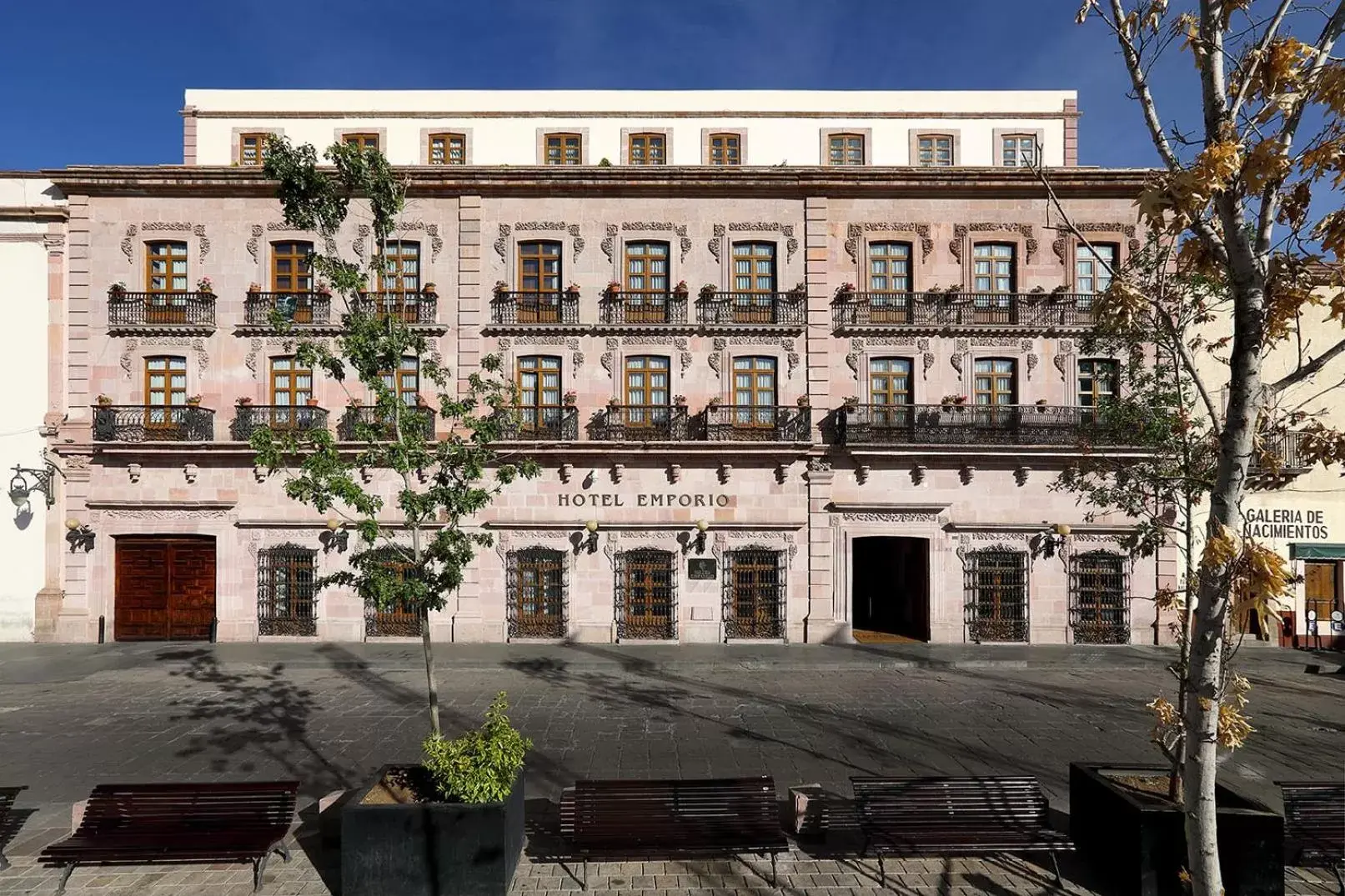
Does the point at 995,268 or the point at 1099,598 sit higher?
the point at 995,268

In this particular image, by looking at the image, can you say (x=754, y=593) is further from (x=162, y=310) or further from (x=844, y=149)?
(x=162, y=310)

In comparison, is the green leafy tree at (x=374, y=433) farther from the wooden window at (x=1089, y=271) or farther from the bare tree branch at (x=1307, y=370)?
the wooden window at (x=1089, y=271)

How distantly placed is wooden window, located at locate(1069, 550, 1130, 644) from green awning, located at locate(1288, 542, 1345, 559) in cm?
508

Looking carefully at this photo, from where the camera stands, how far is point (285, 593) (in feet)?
57.8

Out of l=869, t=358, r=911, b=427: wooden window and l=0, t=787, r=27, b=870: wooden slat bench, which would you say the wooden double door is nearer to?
l=0, t=787, r=27, b=870: wooden slat bench

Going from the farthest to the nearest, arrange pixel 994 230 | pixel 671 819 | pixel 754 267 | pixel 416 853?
pixel 754 267 < pixel 994 230 < pixel 671 819 < pixel 416 853

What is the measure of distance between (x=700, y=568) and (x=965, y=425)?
8417 mm

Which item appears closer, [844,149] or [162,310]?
[162,310]

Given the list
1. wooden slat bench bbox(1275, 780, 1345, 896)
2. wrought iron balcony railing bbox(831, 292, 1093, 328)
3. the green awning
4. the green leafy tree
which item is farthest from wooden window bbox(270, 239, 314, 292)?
the green awning

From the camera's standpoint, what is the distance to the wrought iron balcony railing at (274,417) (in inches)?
680

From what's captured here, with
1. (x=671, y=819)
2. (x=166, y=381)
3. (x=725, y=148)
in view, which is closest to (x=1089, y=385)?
(x=725, y=148)

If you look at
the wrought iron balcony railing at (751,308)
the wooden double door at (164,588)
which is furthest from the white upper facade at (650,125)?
the wooden double door at (164,588)

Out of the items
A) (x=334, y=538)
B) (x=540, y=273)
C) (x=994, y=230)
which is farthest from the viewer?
(x=540, y=273)

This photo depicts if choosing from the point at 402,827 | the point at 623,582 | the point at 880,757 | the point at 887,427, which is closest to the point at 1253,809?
the point at 880,757
